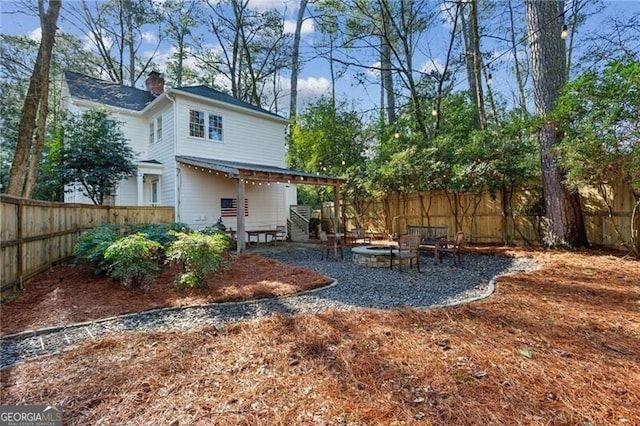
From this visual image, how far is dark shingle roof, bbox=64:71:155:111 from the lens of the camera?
1392 cm

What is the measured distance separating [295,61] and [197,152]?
1377 cm

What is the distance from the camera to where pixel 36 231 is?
233 inches

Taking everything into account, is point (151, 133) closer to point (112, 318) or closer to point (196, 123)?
point (196, 123)

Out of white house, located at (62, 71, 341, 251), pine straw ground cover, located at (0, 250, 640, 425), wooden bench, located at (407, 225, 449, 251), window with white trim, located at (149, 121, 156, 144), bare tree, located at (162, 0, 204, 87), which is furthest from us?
bare tree, located at (162, 0, 204, 87)

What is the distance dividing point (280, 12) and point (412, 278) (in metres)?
23.2

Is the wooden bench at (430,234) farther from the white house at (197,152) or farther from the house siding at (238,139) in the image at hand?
the house siding at (238,139)

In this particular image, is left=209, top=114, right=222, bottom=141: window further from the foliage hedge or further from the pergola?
the foliage hedge

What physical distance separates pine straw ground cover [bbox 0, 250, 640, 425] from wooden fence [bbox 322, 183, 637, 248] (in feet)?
20.5

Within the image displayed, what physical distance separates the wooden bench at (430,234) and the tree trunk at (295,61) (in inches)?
567

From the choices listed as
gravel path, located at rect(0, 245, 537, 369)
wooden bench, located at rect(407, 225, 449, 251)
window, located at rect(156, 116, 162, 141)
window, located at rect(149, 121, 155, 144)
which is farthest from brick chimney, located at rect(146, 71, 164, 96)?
wooden bench, located at rect(407, 225, 449, 251)

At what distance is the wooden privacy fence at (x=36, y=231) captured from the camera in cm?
487

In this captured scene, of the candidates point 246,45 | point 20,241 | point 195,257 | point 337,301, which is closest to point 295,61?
point 246,45

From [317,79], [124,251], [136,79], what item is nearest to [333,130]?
[317,79]

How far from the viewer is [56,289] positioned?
5.67 meters
